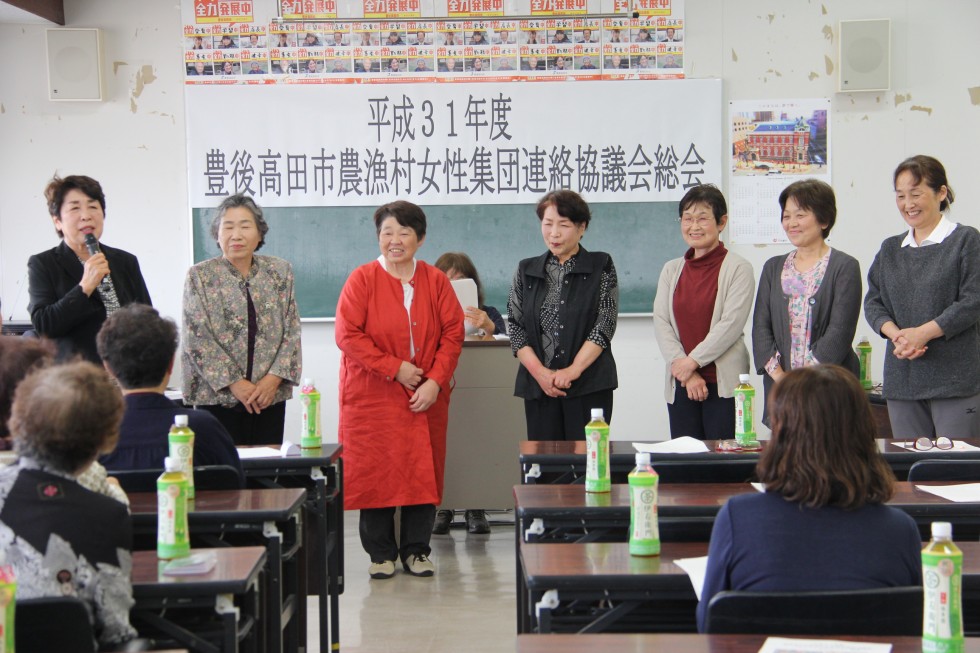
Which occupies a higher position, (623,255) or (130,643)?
(623,255)

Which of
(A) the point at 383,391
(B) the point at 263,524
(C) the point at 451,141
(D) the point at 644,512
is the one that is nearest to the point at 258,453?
(B) the point at 263,524

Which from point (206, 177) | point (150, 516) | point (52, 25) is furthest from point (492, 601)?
point (52, 25)

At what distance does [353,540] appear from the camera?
504cm

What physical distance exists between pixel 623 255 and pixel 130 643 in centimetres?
441

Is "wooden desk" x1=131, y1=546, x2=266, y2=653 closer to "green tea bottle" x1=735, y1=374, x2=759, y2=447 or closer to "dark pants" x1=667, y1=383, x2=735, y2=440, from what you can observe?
"green tea bottle" x1=735, y1=374, x2=759, y2=447

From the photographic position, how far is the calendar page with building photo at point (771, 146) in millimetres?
5797

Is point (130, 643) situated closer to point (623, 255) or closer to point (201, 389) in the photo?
point (201, 389)

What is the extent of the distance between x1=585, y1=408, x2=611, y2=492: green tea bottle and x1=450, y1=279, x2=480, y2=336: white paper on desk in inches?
96.9

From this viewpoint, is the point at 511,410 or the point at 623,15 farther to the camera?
the point at 623,15

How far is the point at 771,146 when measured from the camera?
228 inches

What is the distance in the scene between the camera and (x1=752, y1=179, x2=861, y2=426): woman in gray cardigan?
3799mm

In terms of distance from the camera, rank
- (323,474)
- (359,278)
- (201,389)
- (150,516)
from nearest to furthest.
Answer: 1. (150,516)
2. (323,474)
3. (201,389)
4. (359,278)

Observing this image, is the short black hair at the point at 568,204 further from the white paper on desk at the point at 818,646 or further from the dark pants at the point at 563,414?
the white paper on desk at the point at 818,646

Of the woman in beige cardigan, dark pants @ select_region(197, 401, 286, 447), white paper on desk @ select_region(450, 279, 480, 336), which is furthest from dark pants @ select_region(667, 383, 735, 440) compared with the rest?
dark pants @ select_region(197, 401, 286, 447)
